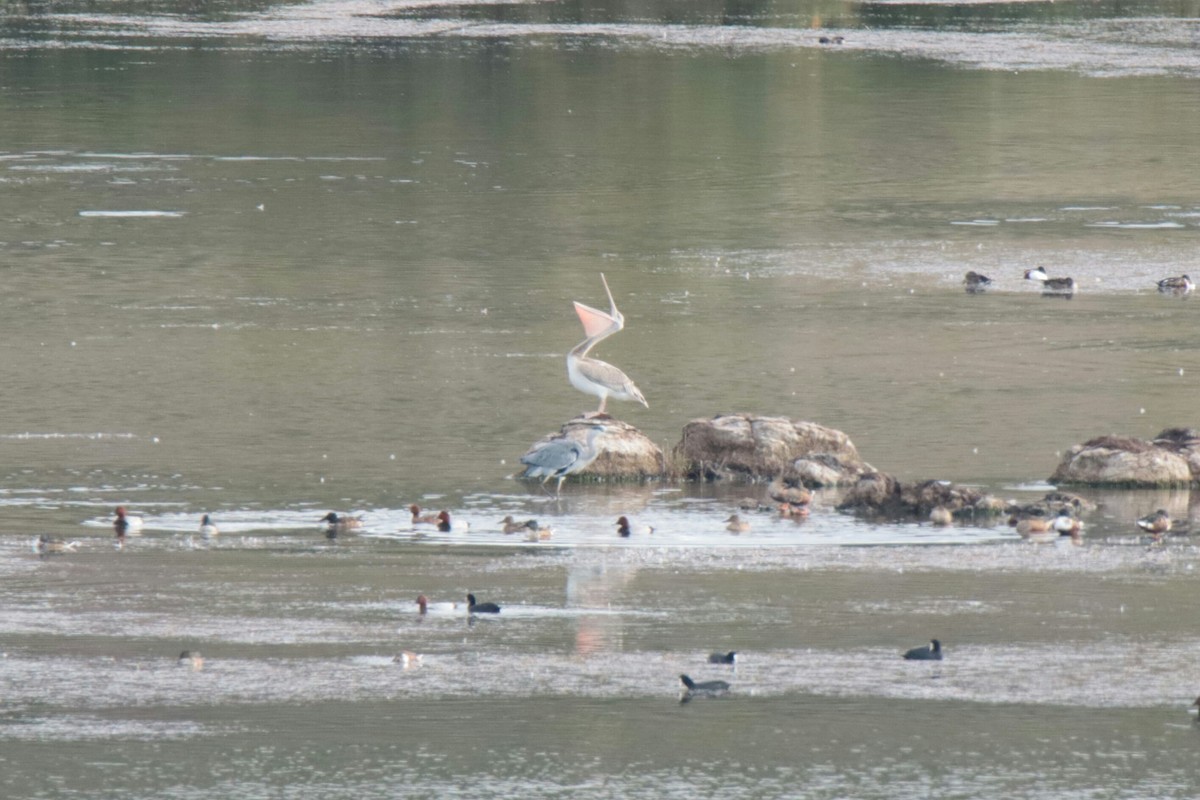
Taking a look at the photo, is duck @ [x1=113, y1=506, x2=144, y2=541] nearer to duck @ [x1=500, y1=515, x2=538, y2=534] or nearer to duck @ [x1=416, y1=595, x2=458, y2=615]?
duck @ [x1=500, y1=515, x2=538, y2=534]

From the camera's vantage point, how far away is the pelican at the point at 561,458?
18.5 metres

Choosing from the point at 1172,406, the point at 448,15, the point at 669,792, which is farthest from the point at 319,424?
the point at 448,15

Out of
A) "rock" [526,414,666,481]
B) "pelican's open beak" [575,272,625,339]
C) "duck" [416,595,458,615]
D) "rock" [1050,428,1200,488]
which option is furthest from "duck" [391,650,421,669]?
"pelican's open beak" [575,272,625,339]

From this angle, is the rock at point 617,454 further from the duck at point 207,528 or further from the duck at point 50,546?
the duck at point 50,546

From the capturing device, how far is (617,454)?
1897cm

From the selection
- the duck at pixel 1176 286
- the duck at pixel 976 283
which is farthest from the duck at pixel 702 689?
the duck at pixel 1176 286

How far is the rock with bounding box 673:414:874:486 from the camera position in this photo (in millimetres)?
18969

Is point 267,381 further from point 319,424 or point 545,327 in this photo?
point 545,327

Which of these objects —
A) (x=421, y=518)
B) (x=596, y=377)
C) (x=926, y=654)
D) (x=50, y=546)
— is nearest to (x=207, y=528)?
(x=50, y=546)

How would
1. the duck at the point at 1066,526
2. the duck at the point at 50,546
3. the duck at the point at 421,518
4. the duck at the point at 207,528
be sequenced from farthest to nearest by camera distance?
the duck at the point at 421,518
the duck at the point at 1066,526
the duck at the point at 207,528
the duck at the point at 50,546

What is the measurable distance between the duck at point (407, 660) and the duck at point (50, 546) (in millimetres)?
3484

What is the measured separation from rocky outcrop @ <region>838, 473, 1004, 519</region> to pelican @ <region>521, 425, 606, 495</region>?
194cm

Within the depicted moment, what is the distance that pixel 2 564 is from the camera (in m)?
15.5

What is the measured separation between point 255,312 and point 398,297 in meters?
1.78
